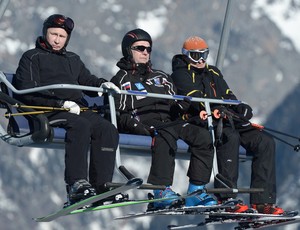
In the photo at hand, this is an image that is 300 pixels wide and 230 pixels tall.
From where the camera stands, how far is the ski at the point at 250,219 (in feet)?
41.3

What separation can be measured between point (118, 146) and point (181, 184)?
160404 millimetres

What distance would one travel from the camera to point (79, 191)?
11797mm

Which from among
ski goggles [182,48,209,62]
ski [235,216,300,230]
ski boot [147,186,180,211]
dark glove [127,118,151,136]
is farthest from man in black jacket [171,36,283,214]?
dark glove [127,118,151,136]

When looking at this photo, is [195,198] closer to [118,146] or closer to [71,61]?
[118,146]

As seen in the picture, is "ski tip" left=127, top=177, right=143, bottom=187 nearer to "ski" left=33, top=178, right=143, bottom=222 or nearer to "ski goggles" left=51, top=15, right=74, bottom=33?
"ski" left=33, top=178, right=143, bottom=222

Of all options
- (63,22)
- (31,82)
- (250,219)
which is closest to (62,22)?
(63,22)

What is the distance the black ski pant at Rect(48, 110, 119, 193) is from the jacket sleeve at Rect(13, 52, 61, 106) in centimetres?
52

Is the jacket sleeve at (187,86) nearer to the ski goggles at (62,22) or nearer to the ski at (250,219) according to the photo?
the ski at (250,219)

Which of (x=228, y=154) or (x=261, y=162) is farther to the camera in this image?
(x=261, y=162)

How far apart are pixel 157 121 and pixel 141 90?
1.31ft

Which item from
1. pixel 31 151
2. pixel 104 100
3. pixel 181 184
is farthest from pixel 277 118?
pixel 104 100

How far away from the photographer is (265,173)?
1324 cm

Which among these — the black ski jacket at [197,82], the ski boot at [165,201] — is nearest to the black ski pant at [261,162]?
the black ski jacket at [197,82]

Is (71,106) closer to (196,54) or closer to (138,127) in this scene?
(138,127)
